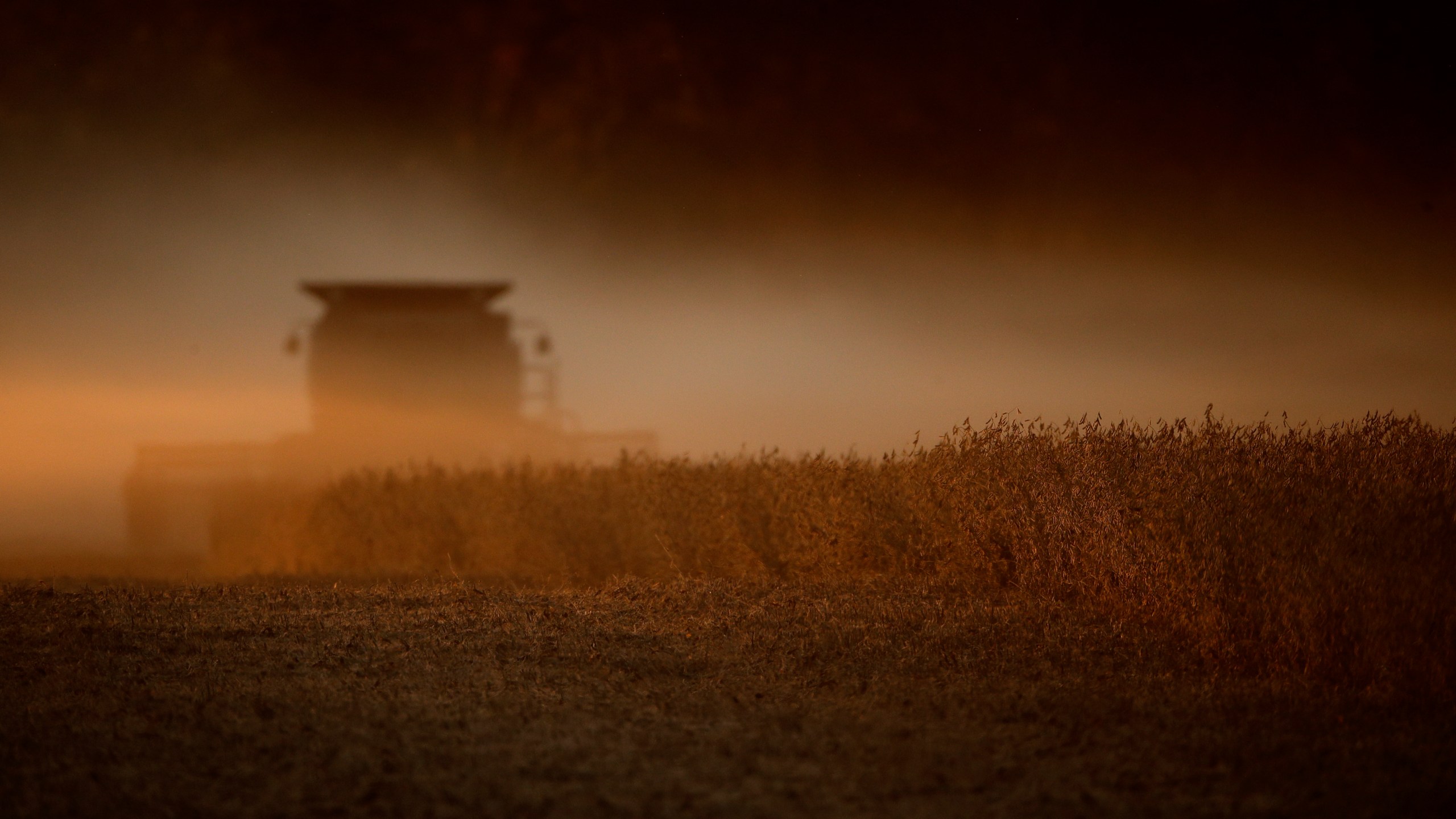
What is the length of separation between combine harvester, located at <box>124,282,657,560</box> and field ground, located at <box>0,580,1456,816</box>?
899 centimetres

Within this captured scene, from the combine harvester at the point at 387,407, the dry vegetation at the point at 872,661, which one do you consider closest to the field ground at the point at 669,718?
the dry vegetation at the point at 872,661

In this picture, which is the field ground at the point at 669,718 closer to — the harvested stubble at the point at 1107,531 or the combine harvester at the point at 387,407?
the harvested stubble at the point at 1107,531

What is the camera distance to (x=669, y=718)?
212 inches

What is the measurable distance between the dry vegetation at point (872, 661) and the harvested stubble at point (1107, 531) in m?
0.02

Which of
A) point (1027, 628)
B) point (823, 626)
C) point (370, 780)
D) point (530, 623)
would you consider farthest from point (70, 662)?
point (1027, 628)

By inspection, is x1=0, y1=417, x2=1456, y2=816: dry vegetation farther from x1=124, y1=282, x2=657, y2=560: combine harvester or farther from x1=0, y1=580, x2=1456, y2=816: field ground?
x1=124, y1=282, x2=657, y2=560: combine harvester

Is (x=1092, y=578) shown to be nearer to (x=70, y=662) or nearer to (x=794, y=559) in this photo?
(x=794, y=559)

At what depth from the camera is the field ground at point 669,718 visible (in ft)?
14.4

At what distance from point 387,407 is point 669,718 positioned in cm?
1263

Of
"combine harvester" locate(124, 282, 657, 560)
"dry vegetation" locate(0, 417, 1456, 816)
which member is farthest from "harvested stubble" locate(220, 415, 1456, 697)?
"combine harvester" locate(124, 282, 657, 560)

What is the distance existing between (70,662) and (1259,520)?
21.1ft

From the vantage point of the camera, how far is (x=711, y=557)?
10648mm

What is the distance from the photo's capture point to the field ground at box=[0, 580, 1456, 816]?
4.38m

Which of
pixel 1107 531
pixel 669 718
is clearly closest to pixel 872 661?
pixel 669 718
